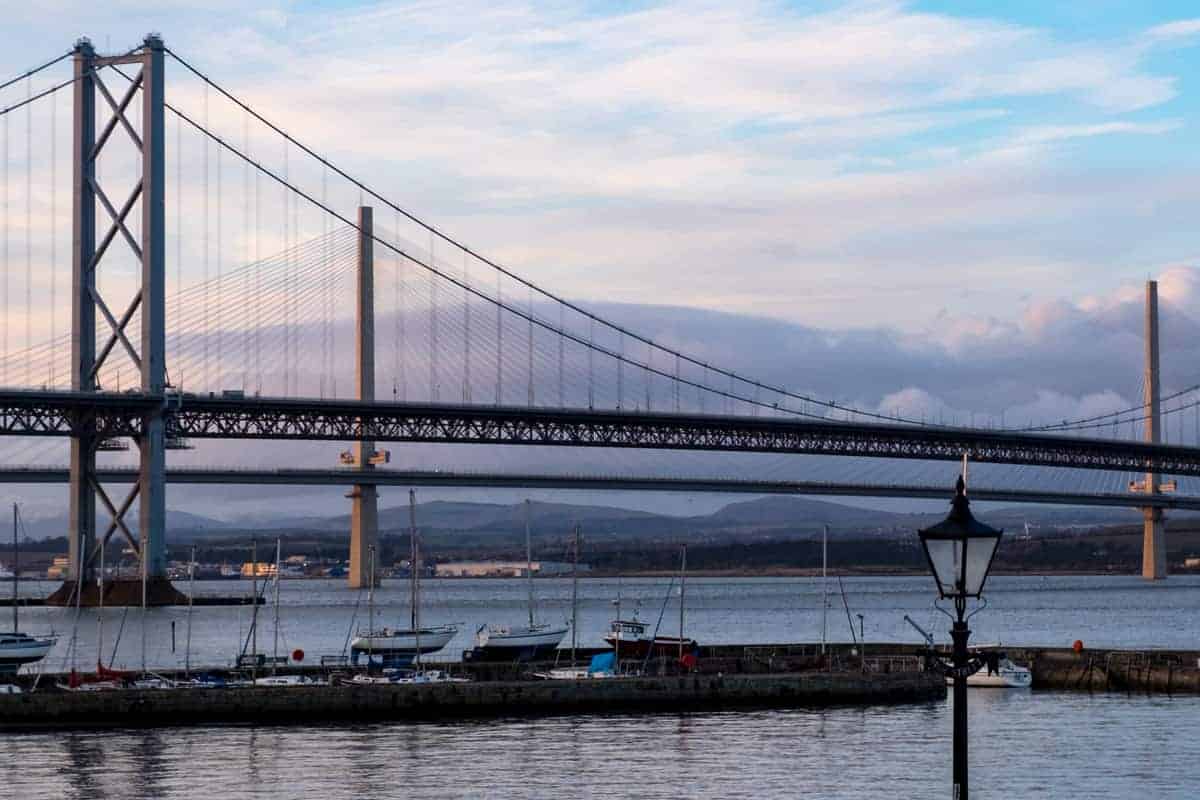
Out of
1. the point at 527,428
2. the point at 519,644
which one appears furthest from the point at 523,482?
the point at 519,644

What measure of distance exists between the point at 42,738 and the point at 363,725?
17.4 ft

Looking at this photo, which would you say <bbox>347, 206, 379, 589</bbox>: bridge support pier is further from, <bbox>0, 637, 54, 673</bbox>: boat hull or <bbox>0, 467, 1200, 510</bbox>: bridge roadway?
<bbox>0, 637, 54, 673</bbox>: boat hull

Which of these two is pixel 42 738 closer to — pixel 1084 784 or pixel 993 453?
pixel 1084 784

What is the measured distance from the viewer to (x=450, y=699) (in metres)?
37.0

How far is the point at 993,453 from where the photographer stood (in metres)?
94.2

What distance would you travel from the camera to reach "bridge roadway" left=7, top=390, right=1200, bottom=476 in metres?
67.8

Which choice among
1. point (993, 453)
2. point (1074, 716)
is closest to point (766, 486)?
point (993, 453)

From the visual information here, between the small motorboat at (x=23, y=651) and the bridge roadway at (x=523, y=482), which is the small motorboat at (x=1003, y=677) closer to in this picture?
the small motorboat at (x=23, y=651)

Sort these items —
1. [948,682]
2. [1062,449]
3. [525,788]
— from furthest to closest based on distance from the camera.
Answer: [1062,449], [948,682], [525,788]

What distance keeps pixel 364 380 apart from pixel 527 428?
9.77 metres

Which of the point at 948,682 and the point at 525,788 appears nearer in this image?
the point at 525,788

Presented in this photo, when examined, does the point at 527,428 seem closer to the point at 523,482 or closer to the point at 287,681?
the point at 523,482

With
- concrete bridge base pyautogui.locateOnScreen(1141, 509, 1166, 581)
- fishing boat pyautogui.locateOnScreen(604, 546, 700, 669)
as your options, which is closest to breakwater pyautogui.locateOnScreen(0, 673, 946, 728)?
fishing boat pyautogui.locateOnScreen(604, 546, 700, 669)

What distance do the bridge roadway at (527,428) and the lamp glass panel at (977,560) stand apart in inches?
2054
